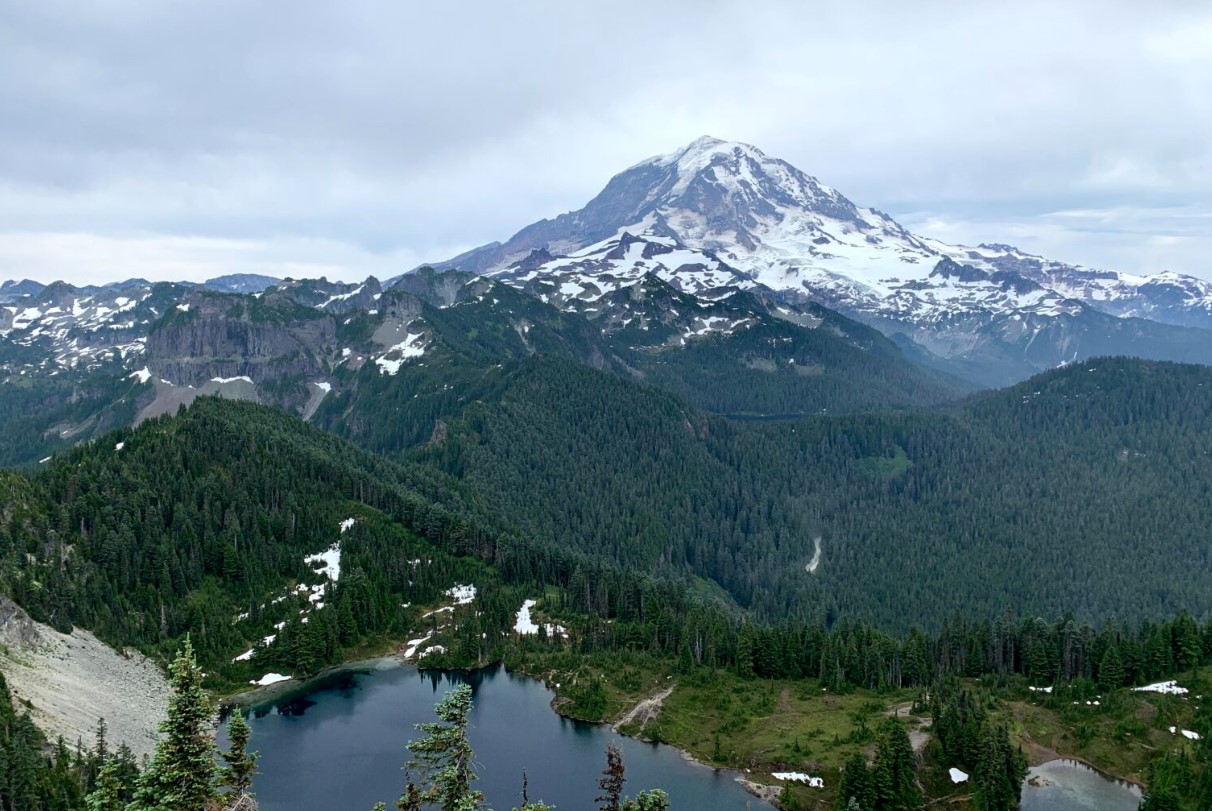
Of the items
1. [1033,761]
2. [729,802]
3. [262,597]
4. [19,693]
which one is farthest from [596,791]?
[262,597]

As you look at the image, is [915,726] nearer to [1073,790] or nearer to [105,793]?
[1073,790]

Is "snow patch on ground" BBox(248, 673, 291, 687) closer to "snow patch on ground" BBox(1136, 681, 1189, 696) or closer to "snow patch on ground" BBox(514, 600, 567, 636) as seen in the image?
"snow patch on ground" BBox(514, 600, 567, 636)

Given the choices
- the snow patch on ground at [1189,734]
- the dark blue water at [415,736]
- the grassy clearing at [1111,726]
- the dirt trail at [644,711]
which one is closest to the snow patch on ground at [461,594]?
the dark blue water at [415,736]

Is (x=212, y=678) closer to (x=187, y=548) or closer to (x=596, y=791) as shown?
(x=187, y=548)

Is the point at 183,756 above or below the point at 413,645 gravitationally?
above

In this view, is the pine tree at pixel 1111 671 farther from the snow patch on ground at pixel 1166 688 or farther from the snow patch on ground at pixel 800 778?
the snow patch on ground at pixel 800 778

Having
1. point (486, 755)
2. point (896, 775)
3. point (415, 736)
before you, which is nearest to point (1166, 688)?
point (896, 775)
